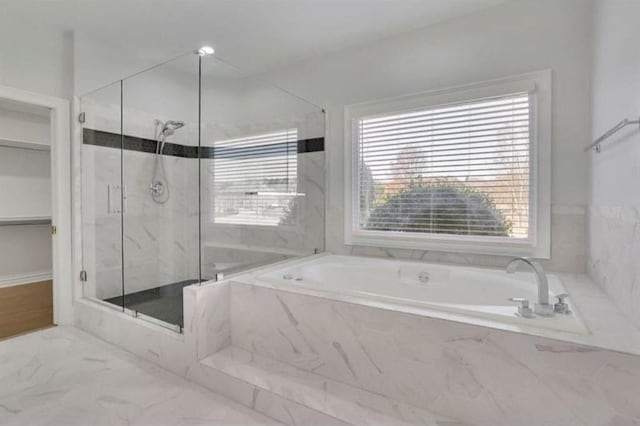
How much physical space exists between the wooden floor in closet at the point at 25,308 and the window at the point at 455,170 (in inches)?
110

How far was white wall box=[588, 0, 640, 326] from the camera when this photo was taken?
150 centimetres

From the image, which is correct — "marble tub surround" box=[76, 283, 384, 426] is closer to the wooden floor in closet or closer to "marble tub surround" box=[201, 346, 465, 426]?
"marble tub surround" box=[201, 346, 465, 426]

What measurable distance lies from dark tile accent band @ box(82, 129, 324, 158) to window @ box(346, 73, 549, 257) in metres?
0.44

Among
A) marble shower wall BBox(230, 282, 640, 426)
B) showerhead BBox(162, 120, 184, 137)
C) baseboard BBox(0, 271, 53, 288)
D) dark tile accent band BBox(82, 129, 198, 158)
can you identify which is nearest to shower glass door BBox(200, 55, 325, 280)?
dark tile accent band BBox(82, 129, 198, 158)

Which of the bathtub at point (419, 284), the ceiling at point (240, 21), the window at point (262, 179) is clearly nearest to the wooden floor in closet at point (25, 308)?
the window at point (262, 179)

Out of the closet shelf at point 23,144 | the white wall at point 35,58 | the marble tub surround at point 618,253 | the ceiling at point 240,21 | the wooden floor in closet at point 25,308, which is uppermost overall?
the ceiling at point 240,21

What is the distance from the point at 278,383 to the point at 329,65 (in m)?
2.74

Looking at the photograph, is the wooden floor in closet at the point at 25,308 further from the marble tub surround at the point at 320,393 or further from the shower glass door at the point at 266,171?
the marble tub surround at the point at 320,393

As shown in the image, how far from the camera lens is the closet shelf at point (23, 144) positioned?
382 cm

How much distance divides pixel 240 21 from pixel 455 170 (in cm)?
205

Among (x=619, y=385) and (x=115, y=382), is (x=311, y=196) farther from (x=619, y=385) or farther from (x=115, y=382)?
(x=619, y=385)

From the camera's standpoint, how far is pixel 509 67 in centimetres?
247

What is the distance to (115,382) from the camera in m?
2.00

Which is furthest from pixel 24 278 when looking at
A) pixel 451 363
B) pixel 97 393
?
pixel 451 363
